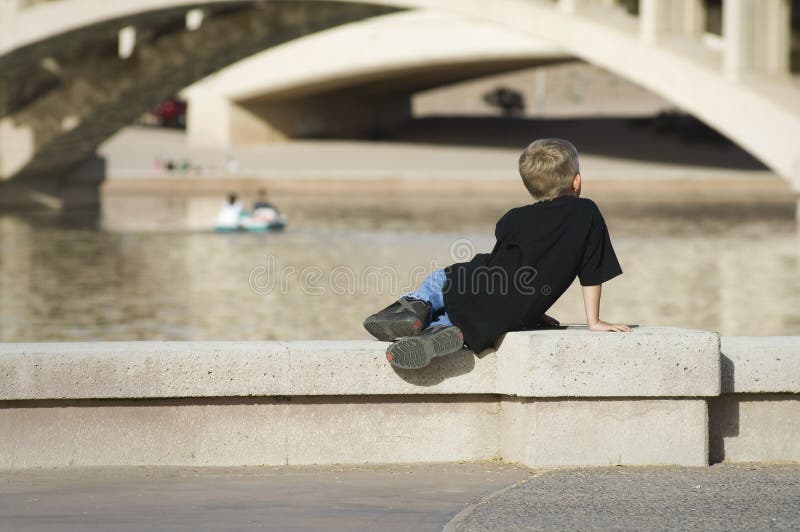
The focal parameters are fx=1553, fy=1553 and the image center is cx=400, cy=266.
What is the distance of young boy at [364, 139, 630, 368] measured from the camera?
654 centimetres

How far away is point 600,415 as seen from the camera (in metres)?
6.46

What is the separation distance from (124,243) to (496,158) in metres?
27.2

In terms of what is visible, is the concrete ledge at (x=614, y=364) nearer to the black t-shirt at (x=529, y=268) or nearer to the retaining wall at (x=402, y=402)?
the retaining wall at (x=402, y=402)

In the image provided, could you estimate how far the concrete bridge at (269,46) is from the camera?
35.4 meters

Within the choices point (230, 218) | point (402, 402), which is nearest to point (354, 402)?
point (402, 402)

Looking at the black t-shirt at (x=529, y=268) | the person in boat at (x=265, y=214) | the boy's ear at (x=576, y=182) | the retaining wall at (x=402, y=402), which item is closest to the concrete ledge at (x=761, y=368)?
the retaining wall at (x=402, y=402)

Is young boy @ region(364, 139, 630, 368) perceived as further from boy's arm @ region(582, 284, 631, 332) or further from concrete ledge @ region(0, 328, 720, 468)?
concrete ledge @ region(0, 328, 720, 468)

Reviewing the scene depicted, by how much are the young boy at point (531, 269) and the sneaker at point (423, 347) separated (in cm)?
8

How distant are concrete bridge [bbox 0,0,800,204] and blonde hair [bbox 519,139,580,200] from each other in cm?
2808

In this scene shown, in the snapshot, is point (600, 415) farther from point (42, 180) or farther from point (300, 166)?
point (300, 166)

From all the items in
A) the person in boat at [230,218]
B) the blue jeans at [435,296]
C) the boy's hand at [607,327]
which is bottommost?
the boy's hand at [607,327]

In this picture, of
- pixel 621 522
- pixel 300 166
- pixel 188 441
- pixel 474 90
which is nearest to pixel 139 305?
pixel 188 441

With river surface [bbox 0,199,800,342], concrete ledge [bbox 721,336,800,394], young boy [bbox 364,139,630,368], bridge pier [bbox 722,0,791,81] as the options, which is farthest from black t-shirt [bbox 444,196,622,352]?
bridge pier [bbox 722,0,791,81]

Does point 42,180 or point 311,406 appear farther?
point 42,180
